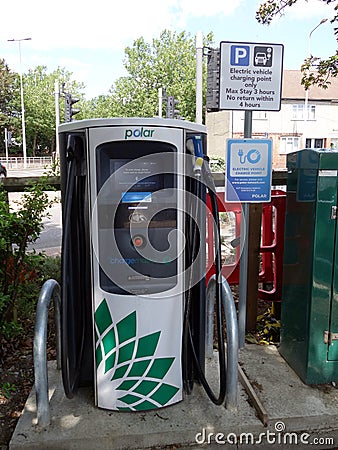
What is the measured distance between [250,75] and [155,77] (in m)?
34.0

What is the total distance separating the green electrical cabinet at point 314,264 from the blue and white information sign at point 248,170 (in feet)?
0.56

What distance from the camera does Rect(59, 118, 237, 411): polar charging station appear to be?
92.4 inches

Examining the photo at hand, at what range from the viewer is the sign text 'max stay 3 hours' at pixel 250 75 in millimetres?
2873

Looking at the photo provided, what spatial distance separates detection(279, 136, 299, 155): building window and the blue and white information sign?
30.8 meters

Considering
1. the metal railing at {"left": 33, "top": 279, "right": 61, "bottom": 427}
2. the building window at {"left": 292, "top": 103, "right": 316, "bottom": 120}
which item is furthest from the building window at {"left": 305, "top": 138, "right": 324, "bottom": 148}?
the metal railing at {"left": 33, "top": 279, "right": 61, "bottom": 427}

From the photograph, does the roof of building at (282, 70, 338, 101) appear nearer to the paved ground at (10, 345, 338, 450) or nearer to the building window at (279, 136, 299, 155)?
the building window at (279, 136, 299, 155)

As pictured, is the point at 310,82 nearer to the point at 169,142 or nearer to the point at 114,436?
the point at 169,142

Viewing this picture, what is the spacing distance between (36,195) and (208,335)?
154cm

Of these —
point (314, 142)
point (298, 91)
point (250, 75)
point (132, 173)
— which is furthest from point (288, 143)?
point (132, 173)

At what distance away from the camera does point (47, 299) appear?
7.88 ft

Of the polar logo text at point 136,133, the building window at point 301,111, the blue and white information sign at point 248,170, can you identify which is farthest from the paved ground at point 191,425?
the building window at point 301,111

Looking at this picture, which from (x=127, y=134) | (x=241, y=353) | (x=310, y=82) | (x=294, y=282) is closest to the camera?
(x=127, y=134)

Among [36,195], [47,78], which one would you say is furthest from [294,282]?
[47,78]

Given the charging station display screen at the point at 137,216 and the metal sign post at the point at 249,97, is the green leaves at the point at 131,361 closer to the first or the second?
the charging station display screen at the point at 137,216
